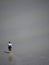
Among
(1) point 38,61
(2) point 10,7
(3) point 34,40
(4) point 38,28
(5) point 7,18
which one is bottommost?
(1) point 38,61

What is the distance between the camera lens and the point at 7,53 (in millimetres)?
1520

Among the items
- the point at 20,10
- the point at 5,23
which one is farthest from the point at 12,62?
the point at 20,10

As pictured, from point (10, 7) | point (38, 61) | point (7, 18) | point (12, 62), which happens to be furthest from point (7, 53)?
point (10, 7)

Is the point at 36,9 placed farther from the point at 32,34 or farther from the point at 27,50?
the point at 27,50

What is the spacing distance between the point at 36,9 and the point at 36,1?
0.09m

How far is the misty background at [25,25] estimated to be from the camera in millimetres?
1605

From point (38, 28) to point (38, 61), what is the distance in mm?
419

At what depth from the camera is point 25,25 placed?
1745 millimetres

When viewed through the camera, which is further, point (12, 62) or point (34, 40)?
point (34, 40)

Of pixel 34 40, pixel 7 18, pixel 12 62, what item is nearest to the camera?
pixel 12 62

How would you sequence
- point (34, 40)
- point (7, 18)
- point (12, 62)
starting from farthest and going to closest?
point (7, 18), point (34, 40), point (12, 62)

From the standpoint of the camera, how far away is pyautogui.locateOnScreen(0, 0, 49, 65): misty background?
63.2 inches

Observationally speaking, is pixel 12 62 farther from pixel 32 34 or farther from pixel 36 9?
pixel 36 9

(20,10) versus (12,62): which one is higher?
(20,10)
